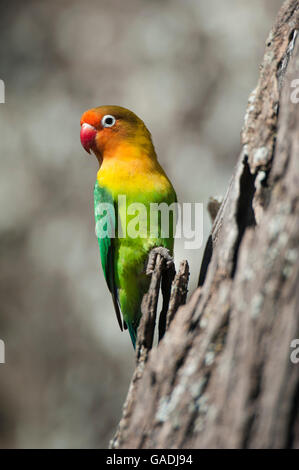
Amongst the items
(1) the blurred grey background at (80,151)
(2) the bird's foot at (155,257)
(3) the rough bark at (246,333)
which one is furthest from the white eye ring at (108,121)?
(1) the blurred grey background at (80,151)

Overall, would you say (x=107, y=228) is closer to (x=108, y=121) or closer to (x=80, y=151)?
(x=108, y=121)

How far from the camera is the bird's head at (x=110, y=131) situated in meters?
3.07

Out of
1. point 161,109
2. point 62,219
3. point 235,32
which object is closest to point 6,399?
point 62,219

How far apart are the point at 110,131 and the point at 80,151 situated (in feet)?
6.72

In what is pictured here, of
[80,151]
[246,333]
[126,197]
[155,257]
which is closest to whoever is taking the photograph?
[246,333]

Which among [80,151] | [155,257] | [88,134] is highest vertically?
[88,134]

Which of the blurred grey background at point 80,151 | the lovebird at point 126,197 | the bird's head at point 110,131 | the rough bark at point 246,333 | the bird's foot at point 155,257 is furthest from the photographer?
the blurred grey background at point 80,151

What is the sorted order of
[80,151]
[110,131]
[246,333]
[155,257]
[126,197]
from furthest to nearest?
[80,151] < [110,131] < [126,197] < [155,257] < [246,333]

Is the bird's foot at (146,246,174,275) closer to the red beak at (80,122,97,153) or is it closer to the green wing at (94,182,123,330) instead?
the green wing at (94,182,123,330)

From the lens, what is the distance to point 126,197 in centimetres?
279

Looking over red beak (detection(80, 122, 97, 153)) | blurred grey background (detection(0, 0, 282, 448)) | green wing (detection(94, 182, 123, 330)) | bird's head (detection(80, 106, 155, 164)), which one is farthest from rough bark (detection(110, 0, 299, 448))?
blurred grey background (detection(0, 0, 282, 448))

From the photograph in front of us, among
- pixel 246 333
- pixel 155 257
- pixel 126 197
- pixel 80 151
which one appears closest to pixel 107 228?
pixel 126 197

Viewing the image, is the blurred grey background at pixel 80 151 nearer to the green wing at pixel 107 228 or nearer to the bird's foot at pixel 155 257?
the green wing at pixel 107 228

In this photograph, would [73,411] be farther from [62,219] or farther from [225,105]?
[225,105]
